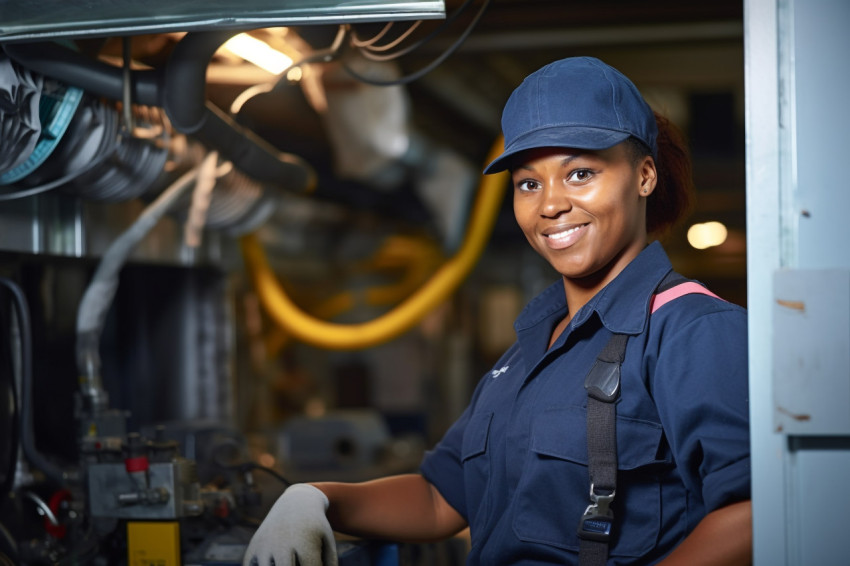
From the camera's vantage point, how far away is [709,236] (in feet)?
18.2

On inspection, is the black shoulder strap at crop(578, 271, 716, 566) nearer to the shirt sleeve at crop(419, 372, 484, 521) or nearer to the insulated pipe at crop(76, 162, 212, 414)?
the shirt sleeve at crop(419, 372, 484, 521)

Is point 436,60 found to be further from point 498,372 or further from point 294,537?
point 294,537

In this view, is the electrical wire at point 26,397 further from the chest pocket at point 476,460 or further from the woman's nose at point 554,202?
the woman's nose at point 554,202

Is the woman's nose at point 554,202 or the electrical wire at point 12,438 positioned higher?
the woman's nose at point 554,202

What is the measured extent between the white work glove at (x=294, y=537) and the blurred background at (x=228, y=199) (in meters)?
0.39

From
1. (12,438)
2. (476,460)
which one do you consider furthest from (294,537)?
(12,438)

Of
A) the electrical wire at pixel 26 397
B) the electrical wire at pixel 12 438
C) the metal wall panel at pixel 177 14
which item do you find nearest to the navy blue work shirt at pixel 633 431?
the metal wall panel at pixel 177 14

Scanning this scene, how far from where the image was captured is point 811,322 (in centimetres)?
93

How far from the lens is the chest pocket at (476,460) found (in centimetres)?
141

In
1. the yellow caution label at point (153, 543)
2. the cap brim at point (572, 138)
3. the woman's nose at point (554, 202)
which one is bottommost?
the yellow caution label at point (153, 543)

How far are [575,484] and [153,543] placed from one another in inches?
35.5

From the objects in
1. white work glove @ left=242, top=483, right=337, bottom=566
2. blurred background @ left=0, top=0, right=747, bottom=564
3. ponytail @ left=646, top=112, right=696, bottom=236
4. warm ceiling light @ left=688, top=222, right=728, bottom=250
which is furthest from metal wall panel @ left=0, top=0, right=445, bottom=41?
warm ceiling light @ left=688, top=222, right=728, bottom=250

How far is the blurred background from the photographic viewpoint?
167 cm

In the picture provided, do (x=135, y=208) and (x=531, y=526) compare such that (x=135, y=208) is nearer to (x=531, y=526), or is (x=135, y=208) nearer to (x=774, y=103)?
(x=531, y=526)
